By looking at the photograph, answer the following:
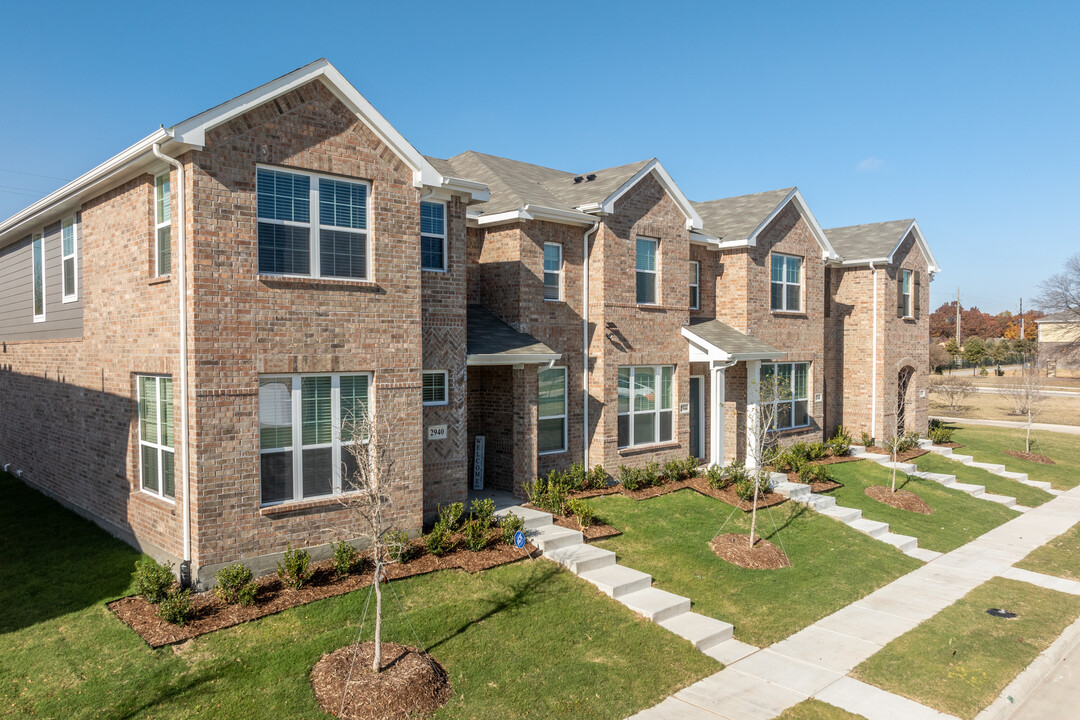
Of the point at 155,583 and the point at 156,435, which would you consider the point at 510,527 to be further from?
the point at 156,435

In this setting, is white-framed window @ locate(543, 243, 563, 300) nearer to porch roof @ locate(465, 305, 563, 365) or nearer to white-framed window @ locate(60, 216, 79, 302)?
porch roof @ locate(465, 305, 563, 365)

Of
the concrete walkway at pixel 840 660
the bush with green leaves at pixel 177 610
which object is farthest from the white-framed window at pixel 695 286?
the bush with green leaves at pixel 177 610

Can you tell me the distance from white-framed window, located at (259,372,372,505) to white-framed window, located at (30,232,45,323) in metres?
8.31

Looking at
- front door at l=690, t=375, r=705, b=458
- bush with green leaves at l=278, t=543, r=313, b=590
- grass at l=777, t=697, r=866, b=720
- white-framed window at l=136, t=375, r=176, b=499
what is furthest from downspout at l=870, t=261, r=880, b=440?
white-framed window at l=136, t=375, r=176, b=499

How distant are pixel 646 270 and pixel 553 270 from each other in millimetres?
2803

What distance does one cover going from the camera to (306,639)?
8.47 m

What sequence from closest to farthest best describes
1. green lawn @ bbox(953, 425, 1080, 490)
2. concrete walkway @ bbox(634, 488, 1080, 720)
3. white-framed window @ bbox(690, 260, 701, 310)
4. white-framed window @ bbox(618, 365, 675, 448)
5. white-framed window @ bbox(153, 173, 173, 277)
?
concrete walkway @ bbox(634, 488, 1080, 720), white-framed window @ bbox(153, 173, 173, 277), white-framed window @ bbox(618, 365, 675, 448), white-framed window @ bbox(690, 260, 701, 310), green lawn @ bbox(953, 425, 1080, 490)

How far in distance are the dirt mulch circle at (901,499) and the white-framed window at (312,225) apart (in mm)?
14635

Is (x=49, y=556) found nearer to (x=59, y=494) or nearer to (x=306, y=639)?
(x=59, y=494)

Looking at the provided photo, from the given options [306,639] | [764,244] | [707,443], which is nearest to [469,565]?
[306,639]

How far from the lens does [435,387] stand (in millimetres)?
13031

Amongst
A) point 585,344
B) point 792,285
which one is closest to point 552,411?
point 585,344

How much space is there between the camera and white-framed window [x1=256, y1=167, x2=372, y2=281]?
1004 centimetres

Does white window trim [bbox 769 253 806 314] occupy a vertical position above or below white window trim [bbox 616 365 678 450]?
above
